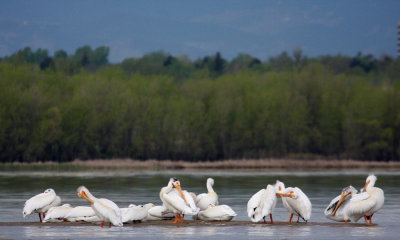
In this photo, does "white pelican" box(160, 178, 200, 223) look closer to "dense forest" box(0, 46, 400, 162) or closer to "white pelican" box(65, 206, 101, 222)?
"white pelican" box(65, 206, 101, 222)

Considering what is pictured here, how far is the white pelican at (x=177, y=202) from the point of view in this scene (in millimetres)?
16438

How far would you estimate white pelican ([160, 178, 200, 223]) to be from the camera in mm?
16438

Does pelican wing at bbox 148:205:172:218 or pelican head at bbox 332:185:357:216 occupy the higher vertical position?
pelican head at bbox 332:185:357:216

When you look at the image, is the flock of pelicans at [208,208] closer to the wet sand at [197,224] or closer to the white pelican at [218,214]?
the white pelican at [218,214]

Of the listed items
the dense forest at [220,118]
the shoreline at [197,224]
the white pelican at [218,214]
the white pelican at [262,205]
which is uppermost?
the dense forest at [220,118]

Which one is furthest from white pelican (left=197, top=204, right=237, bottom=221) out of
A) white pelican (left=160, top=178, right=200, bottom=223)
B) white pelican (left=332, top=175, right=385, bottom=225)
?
white pelican (left=332, top=175, right=385, bottom=225)

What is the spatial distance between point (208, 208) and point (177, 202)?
109cm

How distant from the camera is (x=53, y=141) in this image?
226ft

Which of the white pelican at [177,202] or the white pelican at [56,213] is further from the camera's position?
the white pelican at [56,213]

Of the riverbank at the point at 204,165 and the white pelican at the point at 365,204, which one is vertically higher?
the white pelican at the point at 365,204

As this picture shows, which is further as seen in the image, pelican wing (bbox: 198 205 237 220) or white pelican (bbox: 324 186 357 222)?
pelican wing (bbox: 198 205 237 220)

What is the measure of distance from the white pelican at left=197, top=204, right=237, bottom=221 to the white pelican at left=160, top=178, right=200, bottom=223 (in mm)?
328

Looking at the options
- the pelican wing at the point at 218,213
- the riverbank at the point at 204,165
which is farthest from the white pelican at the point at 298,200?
the riverbank at the point at 204,165

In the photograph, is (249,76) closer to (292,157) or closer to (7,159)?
(292,157)
